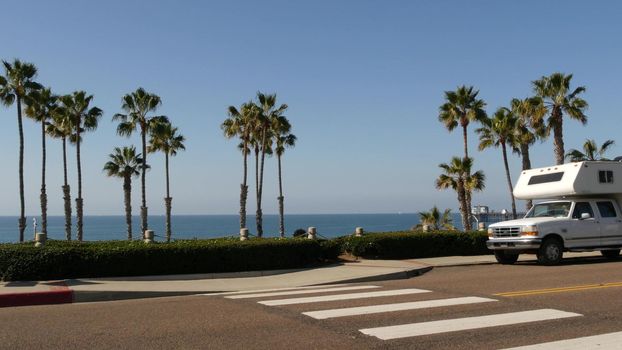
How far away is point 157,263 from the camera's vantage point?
14742mm

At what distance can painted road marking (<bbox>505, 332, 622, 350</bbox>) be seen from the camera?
21.0 feet

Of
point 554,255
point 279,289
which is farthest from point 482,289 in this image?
point 554,255

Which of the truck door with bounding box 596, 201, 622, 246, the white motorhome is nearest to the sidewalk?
the white motorhome

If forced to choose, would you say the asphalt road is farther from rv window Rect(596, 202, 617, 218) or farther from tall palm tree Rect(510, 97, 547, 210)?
tall palm tree Rect(510, 97, 547, 210)

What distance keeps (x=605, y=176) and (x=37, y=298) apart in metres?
15.5

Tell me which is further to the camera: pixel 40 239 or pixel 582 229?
pixel 582 229

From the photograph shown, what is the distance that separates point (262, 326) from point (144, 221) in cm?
3997

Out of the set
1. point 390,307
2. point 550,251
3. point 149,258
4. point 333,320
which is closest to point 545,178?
point 550,251

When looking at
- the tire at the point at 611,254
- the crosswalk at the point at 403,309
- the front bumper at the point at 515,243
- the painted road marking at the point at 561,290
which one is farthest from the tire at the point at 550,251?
the crosswalk at the point at 403,309

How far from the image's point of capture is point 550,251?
54.2 ft

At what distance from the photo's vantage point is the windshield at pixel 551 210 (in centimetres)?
1725

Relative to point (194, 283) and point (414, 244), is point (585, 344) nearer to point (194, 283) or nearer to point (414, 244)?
point (194, 283)

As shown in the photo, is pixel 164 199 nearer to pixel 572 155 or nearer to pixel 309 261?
pixel 572 155

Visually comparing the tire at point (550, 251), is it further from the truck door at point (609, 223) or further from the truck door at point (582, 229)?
the truck door at point (609, 223)
